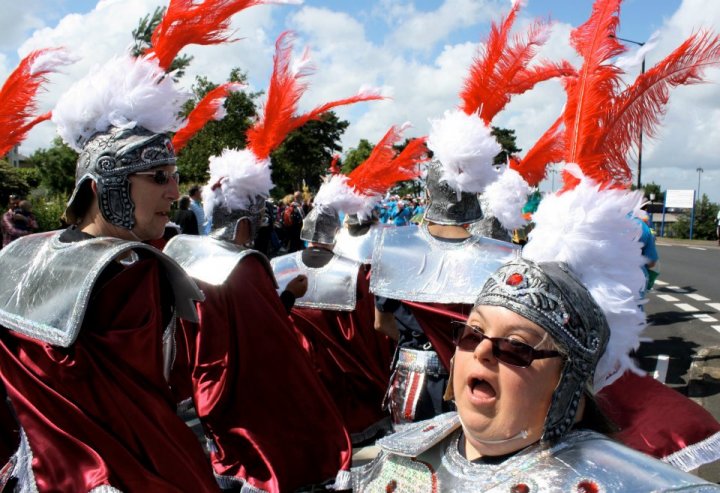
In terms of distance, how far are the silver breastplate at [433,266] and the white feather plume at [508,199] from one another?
2.77 meters

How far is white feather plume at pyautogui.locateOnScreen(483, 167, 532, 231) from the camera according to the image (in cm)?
614

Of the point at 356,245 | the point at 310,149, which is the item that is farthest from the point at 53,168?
the point at 356,245

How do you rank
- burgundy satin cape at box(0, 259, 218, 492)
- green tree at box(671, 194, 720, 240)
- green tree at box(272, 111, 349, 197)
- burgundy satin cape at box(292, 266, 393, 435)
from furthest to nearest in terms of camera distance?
green tree at box(671, 194, 720, 240) < green tree at box(272, 111, 349, 197) < burgundy satin cape at box(292, 266, 393, 435) < burgundy satin cape at box(0, 259, 218, 492)

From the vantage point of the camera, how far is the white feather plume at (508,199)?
6.14m

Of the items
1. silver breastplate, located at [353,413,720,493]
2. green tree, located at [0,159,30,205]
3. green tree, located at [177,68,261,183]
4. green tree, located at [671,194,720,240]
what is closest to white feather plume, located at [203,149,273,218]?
silver breastplate, located at [353,413,720,493]

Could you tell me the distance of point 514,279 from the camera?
1628mm

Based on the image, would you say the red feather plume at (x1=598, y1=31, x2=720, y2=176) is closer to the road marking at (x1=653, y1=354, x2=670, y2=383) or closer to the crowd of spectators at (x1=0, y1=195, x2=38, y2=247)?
the road marking at (x1=653, y1=354, x2=670, y2=383)

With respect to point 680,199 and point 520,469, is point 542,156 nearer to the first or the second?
point 520,469

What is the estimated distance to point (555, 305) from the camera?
1571 mm

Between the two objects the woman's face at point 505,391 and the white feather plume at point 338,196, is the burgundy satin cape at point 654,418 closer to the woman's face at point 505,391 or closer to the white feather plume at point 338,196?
the woman's face at point 505,391

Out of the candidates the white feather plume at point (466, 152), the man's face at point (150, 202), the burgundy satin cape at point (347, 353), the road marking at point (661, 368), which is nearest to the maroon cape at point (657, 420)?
the white feather plume at point (466, 152)

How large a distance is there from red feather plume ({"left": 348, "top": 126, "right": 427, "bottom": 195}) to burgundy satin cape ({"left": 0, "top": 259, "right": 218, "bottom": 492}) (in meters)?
3.31

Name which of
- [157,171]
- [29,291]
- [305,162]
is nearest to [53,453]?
[29,291]

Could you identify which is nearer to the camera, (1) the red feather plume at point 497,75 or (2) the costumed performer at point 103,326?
(2) the costumed performer at point 103,326
